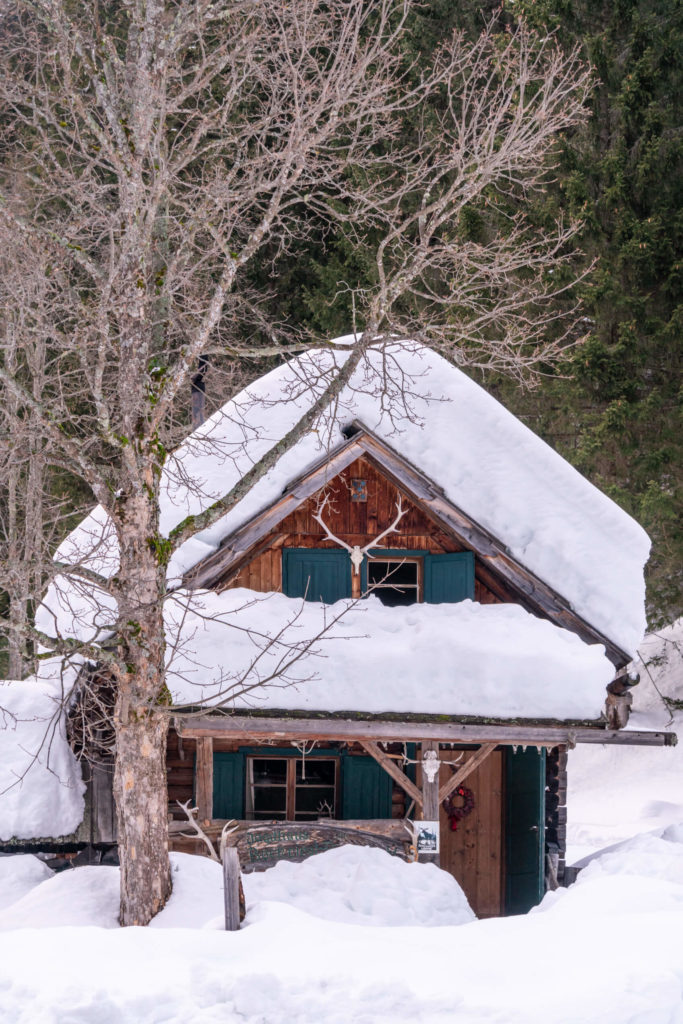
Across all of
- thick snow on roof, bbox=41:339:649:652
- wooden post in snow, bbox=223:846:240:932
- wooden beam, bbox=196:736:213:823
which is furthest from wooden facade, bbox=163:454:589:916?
wooden post in snow, bbox=223:846:240:932

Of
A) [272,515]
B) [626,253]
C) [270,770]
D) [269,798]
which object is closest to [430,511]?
[272,515]

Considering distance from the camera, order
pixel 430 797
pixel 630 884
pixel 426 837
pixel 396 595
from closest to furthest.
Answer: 1. pixel 630 884
2. pixel 426 837
3. pixel 430 797
4. pixel 396 595

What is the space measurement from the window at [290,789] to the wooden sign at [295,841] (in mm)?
1705

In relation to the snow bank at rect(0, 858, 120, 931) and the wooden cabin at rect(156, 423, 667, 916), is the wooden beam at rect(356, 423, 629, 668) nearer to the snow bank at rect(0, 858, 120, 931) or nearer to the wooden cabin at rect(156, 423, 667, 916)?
the wooden cabin at rect(156, 423, 667, 916)

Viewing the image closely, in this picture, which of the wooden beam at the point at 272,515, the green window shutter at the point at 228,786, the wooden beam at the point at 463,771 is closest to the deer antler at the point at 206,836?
the green window shutter at the point at 228,786

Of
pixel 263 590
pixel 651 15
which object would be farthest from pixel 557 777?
pixel 651 15

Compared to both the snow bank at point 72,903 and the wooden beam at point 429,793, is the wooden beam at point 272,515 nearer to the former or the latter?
the wooden beam at point 429,793

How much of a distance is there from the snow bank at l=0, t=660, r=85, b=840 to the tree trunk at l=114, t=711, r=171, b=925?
2859mm

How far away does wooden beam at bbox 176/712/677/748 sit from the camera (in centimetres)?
925

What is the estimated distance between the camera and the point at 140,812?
7.36 meters

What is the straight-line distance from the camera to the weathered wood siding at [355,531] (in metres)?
11.1

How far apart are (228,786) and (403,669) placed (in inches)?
118

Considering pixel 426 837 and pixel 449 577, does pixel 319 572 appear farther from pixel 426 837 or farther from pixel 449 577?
pixel 426 837

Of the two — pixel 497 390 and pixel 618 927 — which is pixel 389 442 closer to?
pixel 618 927
